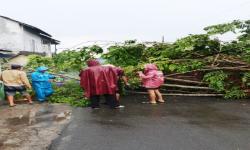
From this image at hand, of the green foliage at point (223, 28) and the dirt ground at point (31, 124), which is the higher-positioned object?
the green foliage at point (223, 28)

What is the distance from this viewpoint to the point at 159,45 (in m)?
15.3

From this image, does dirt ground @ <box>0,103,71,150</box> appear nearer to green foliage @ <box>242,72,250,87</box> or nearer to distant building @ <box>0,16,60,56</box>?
green foliage @ <box>242,72,250,87</box>

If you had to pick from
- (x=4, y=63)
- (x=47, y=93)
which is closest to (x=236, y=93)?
(x=47, y=93)

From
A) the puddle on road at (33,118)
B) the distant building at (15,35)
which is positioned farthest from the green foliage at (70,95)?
the distant building at (15,35)

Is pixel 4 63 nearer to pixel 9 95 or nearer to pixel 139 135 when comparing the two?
pixel 9 95

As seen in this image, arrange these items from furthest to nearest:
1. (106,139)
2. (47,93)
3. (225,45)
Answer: (225,45), (47,93), (106,139)

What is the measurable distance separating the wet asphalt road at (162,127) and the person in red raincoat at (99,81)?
0.48 m

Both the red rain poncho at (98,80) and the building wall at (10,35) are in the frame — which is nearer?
the red rain poncho at (98,80)

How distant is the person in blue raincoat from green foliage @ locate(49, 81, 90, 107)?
0.29m

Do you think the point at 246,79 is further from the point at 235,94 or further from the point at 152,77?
the point at 152,77

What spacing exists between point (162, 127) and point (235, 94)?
204 inches

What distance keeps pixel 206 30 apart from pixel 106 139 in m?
8.26

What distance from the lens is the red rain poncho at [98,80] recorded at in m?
11.6

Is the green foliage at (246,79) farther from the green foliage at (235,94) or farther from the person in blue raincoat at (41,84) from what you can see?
the person in blue raincoat at (41,84)
